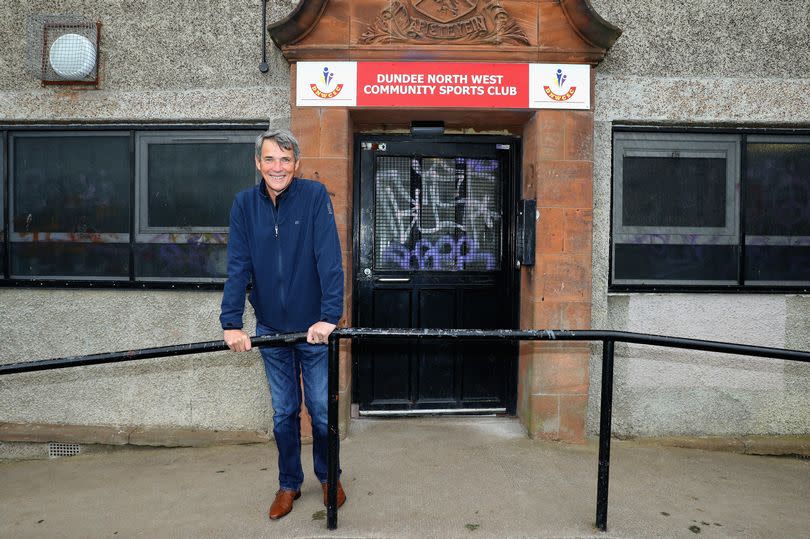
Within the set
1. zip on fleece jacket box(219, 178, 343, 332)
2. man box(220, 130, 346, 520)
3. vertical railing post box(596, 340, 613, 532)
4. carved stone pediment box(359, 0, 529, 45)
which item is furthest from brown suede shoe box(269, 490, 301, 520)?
carved stone pediment box(359, 0, 529, 45)

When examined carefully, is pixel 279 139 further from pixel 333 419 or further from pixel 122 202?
pixel 122 202

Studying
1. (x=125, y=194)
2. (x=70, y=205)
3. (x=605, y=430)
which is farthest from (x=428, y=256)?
(x=70, y=205)

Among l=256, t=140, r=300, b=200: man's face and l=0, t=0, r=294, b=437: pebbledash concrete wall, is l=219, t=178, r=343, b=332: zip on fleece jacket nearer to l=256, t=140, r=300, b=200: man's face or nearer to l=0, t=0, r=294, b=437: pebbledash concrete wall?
l=256, t=140, r=300, b=200: man's face

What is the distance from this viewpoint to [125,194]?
15.1 ft

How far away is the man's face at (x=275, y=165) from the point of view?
2844 mm

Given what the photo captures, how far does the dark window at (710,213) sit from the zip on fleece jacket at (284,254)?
8.88 ft

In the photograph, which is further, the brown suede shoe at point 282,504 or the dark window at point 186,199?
the dark window at point 186,199

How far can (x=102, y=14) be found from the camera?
446cm

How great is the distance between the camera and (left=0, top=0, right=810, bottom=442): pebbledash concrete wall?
175 inches

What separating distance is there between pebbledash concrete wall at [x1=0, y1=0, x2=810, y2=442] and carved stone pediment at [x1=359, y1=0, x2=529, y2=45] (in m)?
0.76

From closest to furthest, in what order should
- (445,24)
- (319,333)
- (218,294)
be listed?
(319,333), (445,24), (218,294)

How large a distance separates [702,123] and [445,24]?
7.18ft

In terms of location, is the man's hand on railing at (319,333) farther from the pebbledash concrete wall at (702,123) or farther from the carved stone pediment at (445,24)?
the pebbledash concrete wall at (702,123)

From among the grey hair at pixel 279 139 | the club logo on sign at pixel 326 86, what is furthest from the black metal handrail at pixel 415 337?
the club logo on sign at pixel 326 86
